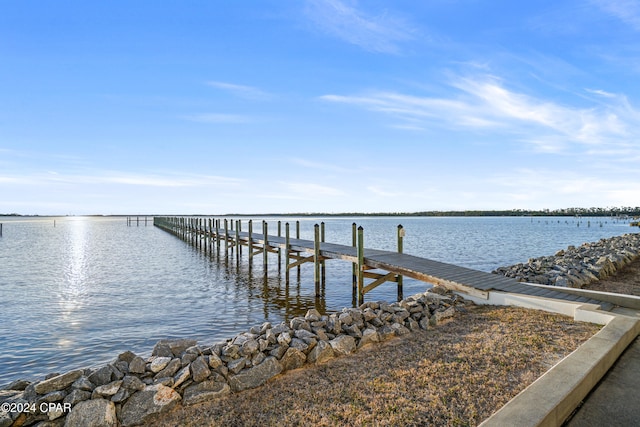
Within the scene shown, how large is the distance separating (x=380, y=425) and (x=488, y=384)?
1.58 m

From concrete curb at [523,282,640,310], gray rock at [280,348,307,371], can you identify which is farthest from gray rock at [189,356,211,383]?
concrete curb at [523,282,640,310]

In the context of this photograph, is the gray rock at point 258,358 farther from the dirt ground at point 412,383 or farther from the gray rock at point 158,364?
the gray rock at point 158,364

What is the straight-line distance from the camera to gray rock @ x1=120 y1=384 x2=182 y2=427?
4.45 m

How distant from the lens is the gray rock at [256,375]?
16.4 feet

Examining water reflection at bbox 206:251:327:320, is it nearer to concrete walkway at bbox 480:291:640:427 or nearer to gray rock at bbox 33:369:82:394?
gray rock at bbox 33:369:82:394

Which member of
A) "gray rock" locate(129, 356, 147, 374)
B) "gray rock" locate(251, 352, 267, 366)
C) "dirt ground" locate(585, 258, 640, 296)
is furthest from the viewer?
"dirt ground" locate(585, 258, 640, 296)

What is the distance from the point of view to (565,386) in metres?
3.77

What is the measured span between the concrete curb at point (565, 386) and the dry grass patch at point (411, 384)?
43cm

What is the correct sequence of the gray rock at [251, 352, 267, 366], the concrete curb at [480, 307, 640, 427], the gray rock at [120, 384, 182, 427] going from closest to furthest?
1. the concrete curb at [480, 307, 640, 427]
2. the gray rock at [120, 384, 182, 427]
3. the gray rock at [251, 352, 267, 366]

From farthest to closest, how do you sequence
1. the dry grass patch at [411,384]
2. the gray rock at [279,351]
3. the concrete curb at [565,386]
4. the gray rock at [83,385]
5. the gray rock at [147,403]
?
the gray rock at [279,351] < the gray rock at [83,385] < the gray rock at [147,403] < the dry grass patch at [411,384] < the concrete curb at [565,386]

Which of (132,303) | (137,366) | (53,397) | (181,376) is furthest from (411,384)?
(132,303)

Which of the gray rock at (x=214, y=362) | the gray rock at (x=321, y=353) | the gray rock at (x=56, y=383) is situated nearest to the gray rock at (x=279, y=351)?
the gray rock at (x=321, y=353)

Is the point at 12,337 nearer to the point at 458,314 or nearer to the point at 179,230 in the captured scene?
the point at 458,314

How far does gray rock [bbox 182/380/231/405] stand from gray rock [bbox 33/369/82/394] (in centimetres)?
151
